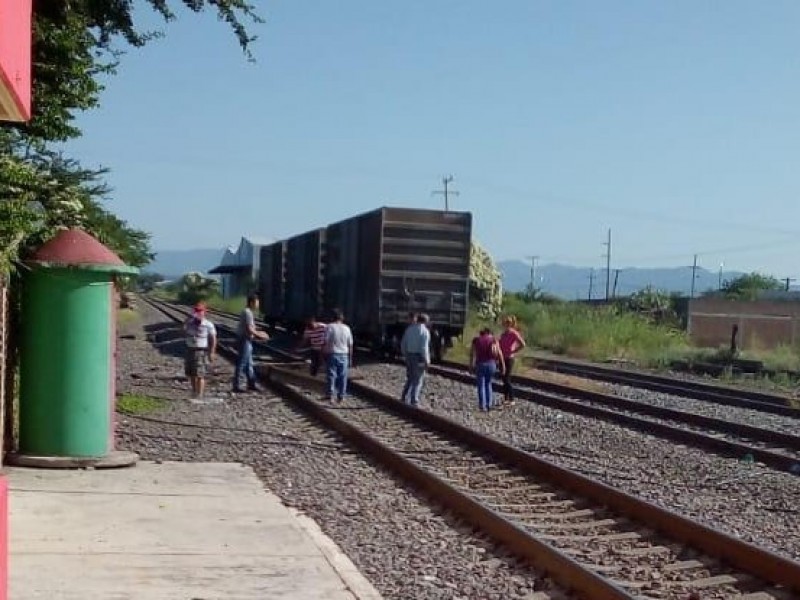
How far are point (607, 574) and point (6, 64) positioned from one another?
17.8 feet

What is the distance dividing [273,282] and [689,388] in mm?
22507

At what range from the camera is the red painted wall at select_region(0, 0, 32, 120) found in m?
4.47

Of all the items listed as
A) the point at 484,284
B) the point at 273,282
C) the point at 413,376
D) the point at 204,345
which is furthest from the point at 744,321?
the point at 204,345

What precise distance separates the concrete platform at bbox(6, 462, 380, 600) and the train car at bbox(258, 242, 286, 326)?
34.6 meters

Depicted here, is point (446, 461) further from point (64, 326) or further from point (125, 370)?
point (125, 370)

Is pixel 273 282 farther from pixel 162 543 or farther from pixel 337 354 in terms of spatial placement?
pixel 162 543

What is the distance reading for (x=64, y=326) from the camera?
11945 mm

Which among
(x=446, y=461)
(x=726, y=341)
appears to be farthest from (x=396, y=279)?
(x=726, y=341)

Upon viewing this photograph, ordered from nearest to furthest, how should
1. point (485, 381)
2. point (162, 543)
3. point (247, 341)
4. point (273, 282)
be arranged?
point (162, 543)
point (485, 381)
point (247, 341)
point (273, 282)

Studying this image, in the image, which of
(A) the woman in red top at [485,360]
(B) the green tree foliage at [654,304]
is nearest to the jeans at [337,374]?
(A) the woman in red top at [485,360]

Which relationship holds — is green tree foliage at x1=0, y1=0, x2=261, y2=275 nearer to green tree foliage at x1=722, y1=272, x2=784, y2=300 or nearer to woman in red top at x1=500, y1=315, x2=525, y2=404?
woman in red top at x1=500, y1=315, x2=525, y2=404

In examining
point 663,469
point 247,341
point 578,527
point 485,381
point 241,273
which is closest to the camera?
point 578,527

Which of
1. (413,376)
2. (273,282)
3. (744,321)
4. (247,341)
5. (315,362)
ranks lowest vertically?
(315,362)

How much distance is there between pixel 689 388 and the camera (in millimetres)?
30719
